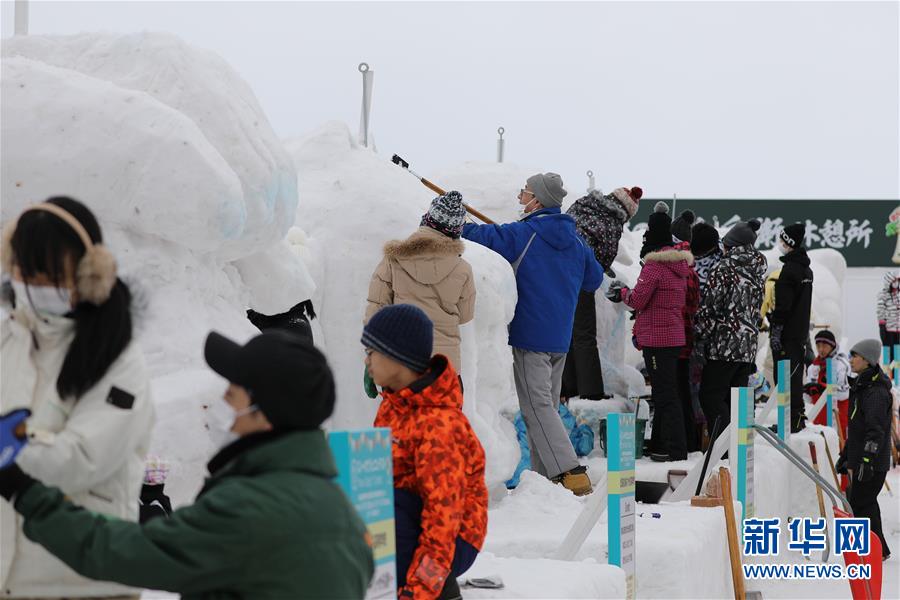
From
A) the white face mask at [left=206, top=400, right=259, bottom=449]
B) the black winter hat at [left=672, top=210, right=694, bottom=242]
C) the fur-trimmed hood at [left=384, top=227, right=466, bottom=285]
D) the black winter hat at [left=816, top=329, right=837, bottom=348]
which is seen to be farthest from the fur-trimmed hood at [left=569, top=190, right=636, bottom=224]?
the white face mask at [left=206, top=400, right=259, bottom=449]

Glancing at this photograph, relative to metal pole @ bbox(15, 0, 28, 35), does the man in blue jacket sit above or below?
below

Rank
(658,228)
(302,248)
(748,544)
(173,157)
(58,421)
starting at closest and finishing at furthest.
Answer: (58,421) < (173,157) < (302,248) < (748,544) < (658,228)

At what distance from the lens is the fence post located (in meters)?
2.83

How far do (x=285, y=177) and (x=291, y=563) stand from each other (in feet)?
9.79

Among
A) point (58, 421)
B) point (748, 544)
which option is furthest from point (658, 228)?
point (58, 421)

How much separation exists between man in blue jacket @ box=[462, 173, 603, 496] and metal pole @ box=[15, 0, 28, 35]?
9.46ft

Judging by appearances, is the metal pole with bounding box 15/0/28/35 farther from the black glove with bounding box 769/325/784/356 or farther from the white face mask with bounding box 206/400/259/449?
the black glove with bounding box 769/325/784/356

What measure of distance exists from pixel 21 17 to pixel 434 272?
2.22 m

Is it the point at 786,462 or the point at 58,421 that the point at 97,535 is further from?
the point at 786,462

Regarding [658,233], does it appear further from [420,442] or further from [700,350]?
[420,442]

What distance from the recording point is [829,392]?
486 inches

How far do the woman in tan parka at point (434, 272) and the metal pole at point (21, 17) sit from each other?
2007mm

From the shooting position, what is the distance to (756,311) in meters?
8.76

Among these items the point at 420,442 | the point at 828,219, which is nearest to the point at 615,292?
the point at 420,442
